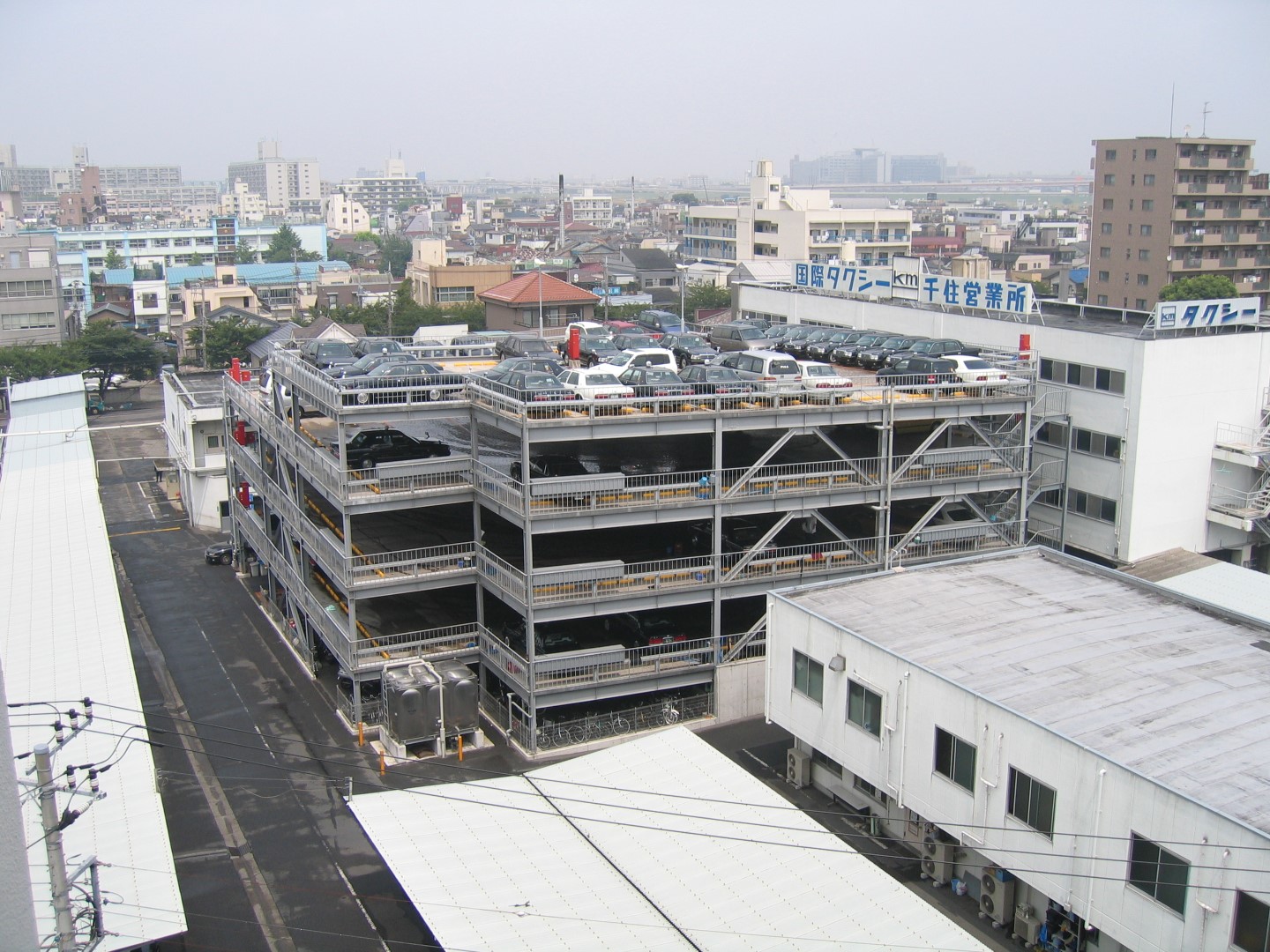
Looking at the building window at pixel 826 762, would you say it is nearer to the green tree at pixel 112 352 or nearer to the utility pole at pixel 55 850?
the utility pole at pixel 55 850

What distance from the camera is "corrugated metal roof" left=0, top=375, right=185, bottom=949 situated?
18.1 m

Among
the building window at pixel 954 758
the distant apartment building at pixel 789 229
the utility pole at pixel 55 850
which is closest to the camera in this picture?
the utility pole at pixel 55 850

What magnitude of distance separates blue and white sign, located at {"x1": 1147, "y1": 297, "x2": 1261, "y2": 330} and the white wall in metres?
18.3

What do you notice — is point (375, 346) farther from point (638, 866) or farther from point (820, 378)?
point (638, 866)

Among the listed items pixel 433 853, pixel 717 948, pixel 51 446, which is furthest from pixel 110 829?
pixel 51 446

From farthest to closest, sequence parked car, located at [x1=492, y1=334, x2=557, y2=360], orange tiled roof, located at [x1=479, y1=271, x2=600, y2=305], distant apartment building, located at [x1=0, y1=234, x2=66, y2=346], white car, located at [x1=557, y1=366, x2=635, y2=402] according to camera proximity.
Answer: distant apartment building, located at [x1=0, y1=234, x2=66, y2=346], orange tiled roof, located at [x1=479, y1=271, x2=600, y2=305], parked car, located at [x1=492, y1=334, x2=557, y2=360], white car, located at [x1=557, y1=366, x2=635, y2=402]

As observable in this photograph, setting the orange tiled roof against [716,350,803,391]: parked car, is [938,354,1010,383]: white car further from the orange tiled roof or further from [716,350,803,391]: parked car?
the orange tiled roof

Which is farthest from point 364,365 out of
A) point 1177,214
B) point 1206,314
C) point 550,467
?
point 1177,214

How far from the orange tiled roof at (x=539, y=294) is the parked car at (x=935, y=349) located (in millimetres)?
30617

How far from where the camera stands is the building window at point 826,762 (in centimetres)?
2586

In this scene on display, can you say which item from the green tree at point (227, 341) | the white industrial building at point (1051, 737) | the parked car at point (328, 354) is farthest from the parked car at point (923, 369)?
the green tree at point (227, 341)

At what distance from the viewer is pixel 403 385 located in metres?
32.7

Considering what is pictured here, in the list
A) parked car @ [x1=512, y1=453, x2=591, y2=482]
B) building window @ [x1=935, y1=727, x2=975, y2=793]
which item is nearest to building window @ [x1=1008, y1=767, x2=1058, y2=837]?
building window @ [x1=935, y1=727, x2=975, y2=793]

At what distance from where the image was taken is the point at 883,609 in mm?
25969
